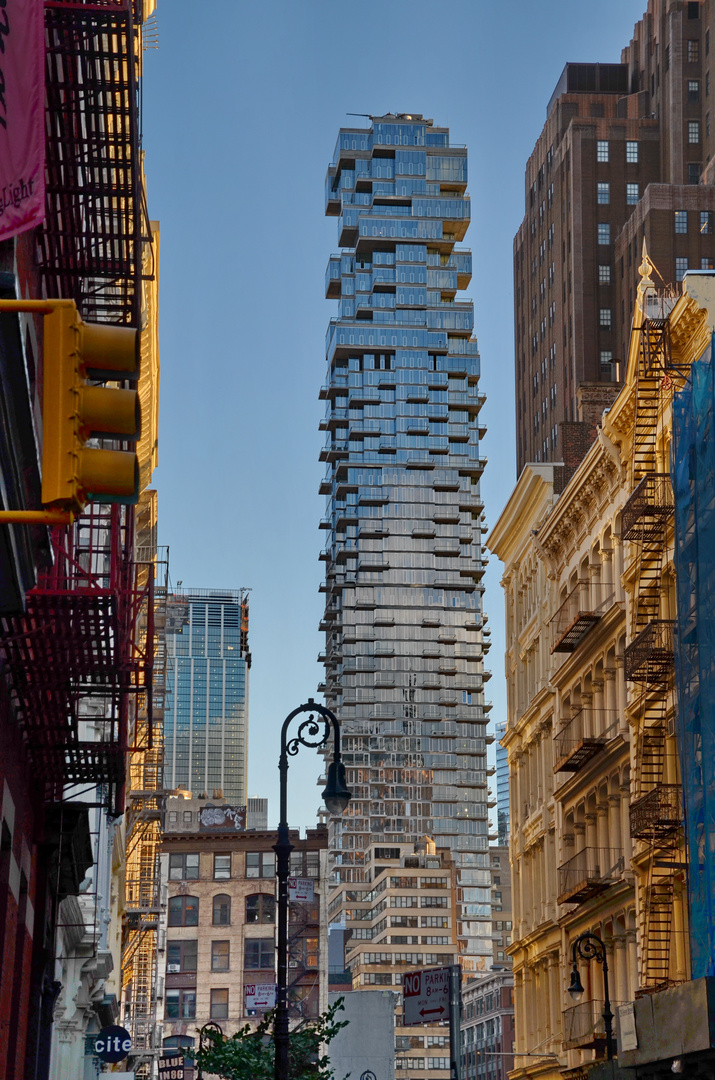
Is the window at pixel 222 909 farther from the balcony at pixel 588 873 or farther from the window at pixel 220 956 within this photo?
the balcony at pixel 588 873

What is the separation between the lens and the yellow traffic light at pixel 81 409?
22.4 ft

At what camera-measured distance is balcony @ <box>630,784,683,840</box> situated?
138ft

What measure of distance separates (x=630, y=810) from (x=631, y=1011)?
44.2 feet

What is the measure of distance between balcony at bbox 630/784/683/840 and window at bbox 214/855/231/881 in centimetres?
6876

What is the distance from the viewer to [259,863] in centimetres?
10862

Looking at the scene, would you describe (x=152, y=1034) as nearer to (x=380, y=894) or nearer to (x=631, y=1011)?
(x=631, y=1011)

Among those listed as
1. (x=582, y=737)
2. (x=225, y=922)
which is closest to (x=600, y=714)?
(x=582, y=737)

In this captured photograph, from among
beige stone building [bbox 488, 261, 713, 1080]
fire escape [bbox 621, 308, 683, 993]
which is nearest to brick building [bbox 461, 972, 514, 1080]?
beige stone building [bbox 488, 261, 713, 1080]

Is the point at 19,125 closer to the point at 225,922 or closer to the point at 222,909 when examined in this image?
the point at 225,922

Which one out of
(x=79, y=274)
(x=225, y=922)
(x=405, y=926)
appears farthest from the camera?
(x=405, y=926)

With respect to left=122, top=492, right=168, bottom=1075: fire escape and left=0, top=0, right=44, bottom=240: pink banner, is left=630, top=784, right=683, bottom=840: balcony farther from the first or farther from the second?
left=0, top=0, right=44, bottom=240: pink banner

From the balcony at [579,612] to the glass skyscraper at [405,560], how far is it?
443 feet

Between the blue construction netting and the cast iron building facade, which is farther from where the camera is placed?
the cast iron building facade

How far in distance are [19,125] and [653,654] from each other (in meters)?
35.4
